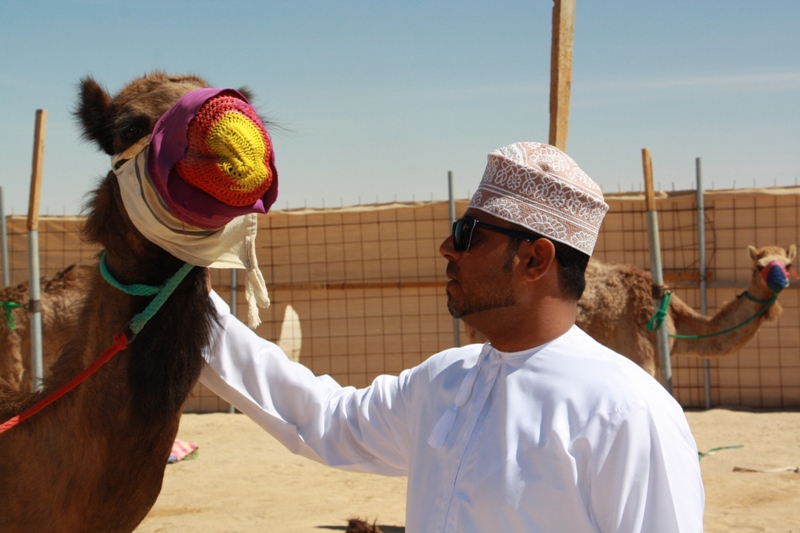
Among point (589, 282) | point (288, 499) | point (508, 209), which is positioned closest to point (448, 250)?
point (508, 209)

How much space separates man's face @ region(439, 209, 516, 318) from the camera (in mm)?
1908

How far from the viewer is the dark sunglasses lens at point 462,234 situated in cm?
195

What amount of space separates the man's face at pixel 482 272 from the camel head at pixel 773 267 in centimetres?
715

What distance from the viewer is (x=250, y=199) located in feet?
5.97

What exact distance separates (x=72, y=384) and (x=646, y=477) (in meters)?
1.41

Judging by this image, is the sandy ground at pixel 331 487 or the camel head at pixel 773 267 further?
the camel head at pixel 773 267

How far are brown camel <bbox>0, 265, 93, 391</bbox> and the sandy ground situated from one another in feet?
6.24

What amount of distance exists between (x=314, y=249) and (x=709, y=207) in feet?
17.0

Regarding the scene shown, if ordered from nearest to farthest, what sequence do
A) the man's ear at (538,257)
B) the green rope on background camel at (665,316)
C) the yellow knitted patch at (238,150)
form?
1. the yellow knitted patch at (238,150)
2. the man's ear at (538,257)
3. the green rope on background camel at (665,316)

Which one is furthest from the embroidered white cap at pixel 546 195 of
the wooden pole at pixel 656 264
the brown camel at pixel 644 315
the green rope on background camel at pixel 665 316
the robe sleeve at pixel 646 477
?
the green rope on background camel at pixel 665 316

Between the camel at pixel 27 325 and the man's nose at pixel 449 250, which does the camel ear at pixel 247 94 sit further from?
the camel at pixel 27 325

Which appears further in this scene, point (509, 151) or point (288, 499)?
point (288, 499)

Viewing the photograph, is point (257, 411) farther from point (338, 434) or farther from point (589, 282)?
point (589, 282)

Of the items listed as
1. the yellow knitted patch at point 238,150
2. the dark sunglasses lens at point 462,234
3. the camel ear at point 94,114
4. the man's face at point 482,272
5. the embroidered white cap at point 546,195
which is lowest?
the man's face at point 482,272
